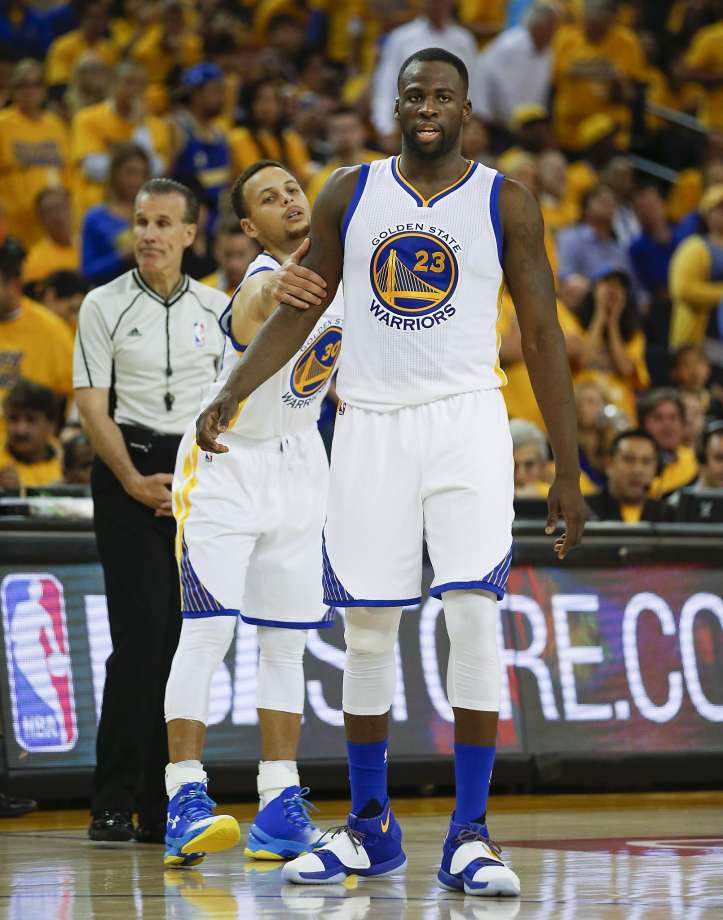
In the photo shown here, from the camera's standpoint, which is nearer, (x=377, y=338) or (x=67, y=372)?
(x=377, y=338)

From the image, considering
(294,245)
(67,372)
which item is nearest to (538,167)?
(67,372)

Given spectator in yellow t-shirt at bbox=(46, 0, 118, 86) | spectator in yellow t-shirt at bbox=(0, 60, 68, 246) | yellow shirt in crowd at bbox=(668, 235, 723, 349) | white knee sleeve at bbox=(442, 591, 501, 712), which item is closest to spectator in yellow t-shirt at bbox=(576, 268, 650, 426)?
yellow shirt in crowd at bbox=(668, 235, 723, 349)

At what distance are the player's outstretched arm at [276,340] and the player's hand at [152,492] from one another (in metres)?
1.06

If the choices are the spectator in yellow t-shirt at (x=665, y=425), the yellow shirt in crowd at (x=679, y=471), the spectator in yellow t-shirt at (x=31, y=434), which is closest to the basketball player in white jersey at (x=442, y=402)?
the spectator in yellow t-shirt at (x=31, y=434)

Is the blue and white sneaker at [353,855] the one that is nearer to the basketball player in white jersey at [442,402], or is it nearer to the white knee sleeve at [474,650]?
the basketball player in white jersey at [442,402]

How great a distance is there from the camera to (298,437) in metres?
5.86

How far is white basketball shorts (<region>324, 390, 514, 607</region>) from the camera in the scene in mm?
4750

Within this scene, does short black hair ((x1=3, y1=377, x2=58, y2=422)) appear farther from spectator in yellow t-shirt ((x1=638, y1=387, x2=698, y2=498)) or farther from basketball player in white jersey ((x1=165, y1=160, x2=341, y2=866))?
spectator in yellow t-shirt ((x1=638, y1=387, x2=698, y2=498))

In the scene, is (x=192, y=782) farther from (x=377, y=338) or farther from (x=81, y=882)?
(x=377, y=338)

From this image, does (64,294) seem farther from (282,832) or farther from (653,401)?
(282,832)

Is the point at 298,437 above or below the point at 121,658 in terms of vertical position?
above

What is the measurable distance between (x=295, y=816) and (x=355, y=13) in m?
13.9

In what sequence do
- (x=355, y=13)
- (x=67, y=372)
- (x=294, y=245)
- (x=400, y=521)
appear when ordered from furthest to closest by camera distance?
(x=355, y=13) → (x=67, y=372) → (x=294, y=245) → (x=400, y=521)

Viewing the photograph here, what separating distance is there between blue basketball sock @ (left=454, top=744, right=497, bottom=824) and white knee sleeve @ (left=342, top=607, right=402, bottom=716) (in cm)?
34
